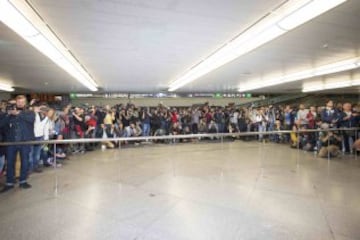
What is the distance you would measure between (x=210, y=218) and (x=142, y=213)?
85 centimetres

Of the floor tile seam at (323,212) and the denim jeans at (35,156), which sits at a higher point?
the denim jeans at (35,156)

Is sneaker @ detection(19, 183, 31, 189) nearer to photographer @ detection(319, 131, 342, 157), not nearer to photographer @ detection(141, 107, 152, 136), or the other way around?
photographer @ detection(141, 107, 152, 136)

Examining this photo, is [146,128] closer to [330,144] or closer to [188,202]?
[188,202]

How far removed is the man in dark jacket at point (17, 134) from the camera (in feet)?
12.0

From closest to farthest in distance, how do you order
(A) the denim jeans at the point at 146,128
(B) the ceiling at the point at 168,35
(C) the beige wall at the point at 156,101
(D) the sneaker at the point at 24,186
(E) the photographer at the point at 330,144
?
(B) the ceiling at the point at 168,35, (D) the sneaker at the point at 24,186, (E) the photographer at the point at 330,144, (A) the denim jeans at the point at 146,128, (C) the beige wall at the point at 156,101

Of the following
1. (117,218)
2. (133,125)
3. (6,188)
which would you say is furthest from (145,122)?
(117,218)

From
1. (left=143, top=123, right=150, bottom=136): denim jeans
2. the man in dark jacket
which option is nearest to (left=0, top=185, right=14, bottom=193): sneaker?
the man in dark jacket

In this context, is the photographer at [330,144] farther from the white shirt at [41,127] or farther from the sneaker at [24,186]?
the white shirt at [41,127]

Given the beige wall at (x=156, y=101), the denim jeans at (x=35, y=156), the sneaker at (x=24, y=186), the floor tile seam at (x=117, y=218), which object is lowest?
the floor tile seam at (x=117, y=218)

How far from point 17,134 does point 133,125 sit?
5.25m

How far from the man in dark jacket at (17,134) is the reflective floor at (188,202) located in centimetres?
27

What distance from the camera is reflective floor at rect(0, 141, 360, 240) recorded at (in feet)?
7.98

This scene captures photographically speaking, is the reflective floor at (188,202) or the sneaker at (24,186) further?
the sneaker at (24,186)

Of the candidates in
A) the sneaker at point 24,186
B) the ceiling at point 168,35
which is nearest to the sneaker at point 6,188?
the sneaker at point 24,186
